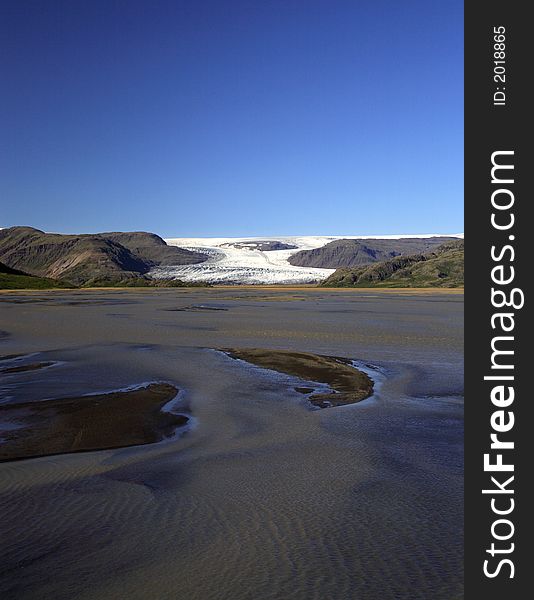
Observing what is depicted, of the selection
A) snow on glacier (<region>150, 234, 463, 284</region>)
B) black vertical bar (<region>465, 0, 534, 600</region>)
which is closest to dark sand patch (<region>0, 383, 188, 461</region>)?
black vertical bar (<region>465, 0, 534, 600</region>)

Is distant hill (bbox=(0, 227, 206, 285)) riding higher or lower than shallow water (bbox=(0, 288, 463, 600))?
higher

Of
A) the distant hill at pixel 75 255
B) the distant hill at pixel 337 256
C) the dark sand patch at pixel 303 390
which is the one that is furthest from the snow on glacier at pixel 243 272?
the dark sand patch at pixel 303 390

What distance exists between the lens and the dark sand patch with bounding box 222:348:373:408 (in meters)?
10.5

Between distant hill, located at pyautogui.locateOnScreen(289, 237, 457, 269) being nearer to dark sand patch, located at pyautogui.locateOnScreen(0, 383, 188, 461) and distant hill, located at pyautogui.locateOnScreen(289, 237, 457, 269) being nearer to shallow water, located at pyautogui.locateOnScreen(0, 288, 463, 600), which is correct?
Answer: dark sand patch, located at pyautogui.locateOnScreen(0, 383, 188, 461)

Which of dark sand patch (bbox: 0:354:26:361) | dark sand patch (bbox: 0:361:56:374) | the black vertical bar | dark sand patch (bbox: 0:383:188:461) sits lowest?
dark sand patch (bbox: 0:383:188:461)

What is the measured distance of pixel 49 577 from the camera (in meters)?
4.06

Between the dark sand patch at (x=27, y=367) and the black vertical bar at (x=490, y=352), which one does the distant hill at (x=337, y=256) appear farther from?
the black vertical bar at (x=490, y=352)

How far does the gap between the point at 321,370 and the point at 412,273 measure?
84364 mm

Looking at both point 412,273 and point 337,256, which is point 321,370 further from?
point 337,256

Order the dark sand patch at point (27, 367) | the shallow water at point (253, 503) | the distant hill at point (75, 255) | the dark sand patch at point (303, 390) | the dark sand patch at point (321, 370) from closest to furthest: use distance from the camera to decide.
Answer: the shallow water at point (253, 503), the dark sand patch at point (321, 370), the dark sand patch at point (303, 390), the dark sand patch at point (27, 367), the distant hill at point (75, 255)

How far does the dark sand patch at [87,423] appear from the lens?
739cm

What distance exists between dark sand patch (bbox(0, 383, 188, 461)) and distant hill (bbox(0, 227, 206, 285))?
368 feet

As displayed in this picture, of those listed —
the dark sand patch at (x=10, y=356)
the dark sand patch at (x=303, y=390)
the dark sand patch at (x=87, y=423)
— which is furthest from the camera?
the dark sand patch at (x=10, y=356)

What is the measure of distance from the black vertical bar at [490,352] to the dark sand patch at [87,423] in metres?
5.53
